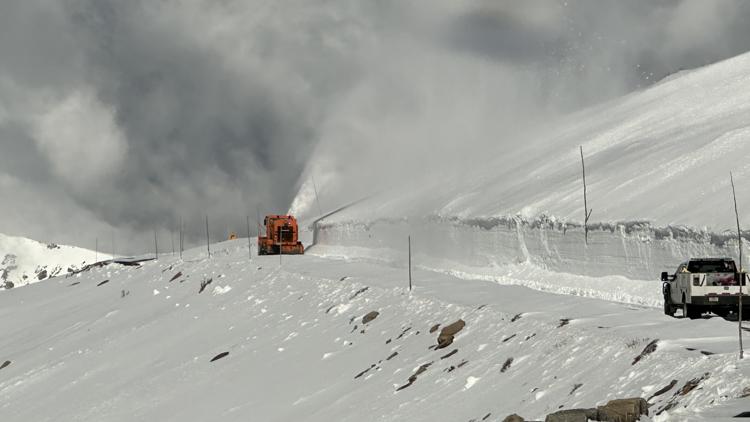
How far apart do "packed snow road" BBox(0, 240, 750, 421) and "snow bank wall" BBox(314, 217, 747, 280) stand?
20.2ft

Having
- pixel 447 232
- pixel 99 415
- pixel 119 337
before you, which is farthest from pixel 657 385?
pixel 447 232

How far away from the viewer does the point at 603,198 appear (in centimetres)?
4416

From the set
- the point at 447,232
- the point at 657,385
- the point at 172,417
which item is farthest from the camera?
the point at 447,232

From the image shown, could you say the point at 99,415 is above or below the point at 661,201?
below

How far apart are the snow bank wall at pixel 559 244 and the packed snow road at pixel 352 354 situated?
617 cm

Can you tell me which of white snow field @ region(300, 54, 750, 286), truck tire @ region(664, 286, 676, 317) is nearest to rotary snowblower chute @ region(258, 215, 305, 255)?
white snow field @ region(300, 54, 750, 286)

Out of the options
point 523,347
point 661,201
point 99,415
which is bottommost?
point 99,415

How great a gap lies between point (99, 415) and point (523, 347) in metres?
18.0

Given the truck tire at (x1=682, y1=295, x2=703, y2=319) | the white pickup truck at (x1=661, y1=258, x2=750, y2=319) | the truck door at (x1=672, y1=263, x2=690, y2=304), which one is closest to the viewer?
the white pickup truck at (x1=661, y1=258, x2=750, y2=319)

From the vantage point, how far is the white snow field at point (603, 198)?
37.1 metres

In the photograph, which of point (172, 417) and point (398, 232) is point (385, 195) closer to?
point (398, 232)

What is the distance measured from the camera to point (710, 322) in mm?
19797

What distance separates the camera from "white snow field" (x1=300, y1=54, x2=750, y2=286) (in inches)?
1462

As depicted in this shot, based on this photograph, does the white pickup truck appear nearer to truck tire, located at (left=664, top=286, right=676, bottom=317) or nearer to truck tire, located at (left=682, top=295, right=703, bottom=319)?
truck tire, located at (left=682, top=295, right=703, bottom=319)
